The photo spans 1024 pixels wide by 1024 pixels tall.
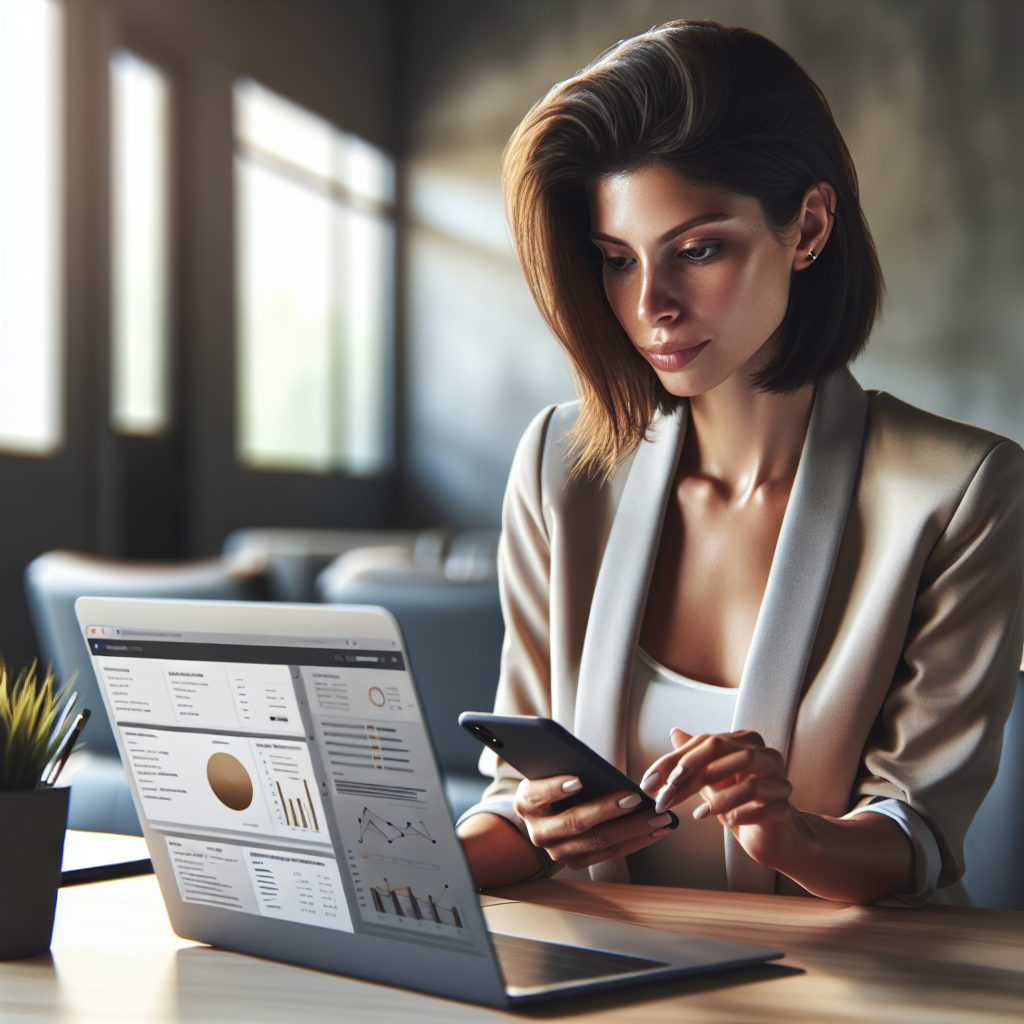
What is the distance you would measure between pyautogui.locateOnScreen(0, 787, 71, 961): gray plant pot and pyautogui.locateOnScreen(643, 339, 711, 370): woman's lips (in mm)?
696

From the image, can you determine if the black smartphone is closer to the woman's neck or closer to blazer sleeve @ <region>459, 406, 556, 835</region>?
blazer sleeve @ <region>459, 406, 556, 835</region>

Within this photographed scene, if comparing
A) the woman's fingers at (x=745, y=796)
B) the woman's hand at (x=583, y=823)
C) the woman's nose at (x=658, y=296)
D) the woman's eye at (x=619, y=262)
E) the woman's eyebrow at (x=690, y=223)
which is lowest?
the woman's hand at (x=583, y=823)

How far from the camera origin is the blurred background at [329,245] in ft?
18.4

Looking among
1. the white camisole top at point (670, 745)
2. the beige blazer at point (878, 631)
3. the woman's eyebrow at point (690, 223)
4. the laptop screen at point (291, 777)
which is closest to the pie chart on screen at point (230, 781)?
the laptop screen at point (291, 777)

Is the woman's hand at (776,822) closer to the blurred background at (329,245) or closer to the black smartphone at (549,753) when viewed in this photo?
the black smartphone at (549,753)

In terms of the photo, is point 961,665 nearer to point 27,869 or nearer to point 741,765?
point 741,765

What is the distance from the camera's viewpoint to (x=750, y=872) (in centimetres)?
121

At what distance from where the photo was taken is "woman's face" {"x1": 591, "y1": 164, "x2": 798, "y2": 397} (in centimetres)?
122

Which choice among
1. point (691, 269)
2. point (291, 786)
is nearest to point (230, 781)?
point (291, 786)

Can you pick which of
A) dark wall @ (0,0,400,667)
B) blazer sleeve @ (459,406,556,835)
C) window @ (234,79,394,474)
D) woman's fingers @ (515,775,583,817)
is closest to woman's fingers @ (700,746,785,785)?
woman's fingers @ (515,775,583,817)

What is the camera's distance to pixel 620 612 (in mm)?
1302

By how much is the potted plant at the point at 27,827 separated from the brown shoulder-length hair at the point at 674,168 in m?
0.70

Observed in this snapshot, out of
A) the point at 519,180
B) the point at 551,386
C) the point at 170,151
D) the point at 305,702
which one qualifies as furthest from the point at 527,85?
the point at 305,702

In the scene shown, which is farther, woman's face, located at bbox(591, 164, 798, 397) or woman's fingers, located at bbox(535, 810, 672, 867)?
woman's face, located at bbox(591, 164, 798, 397)
